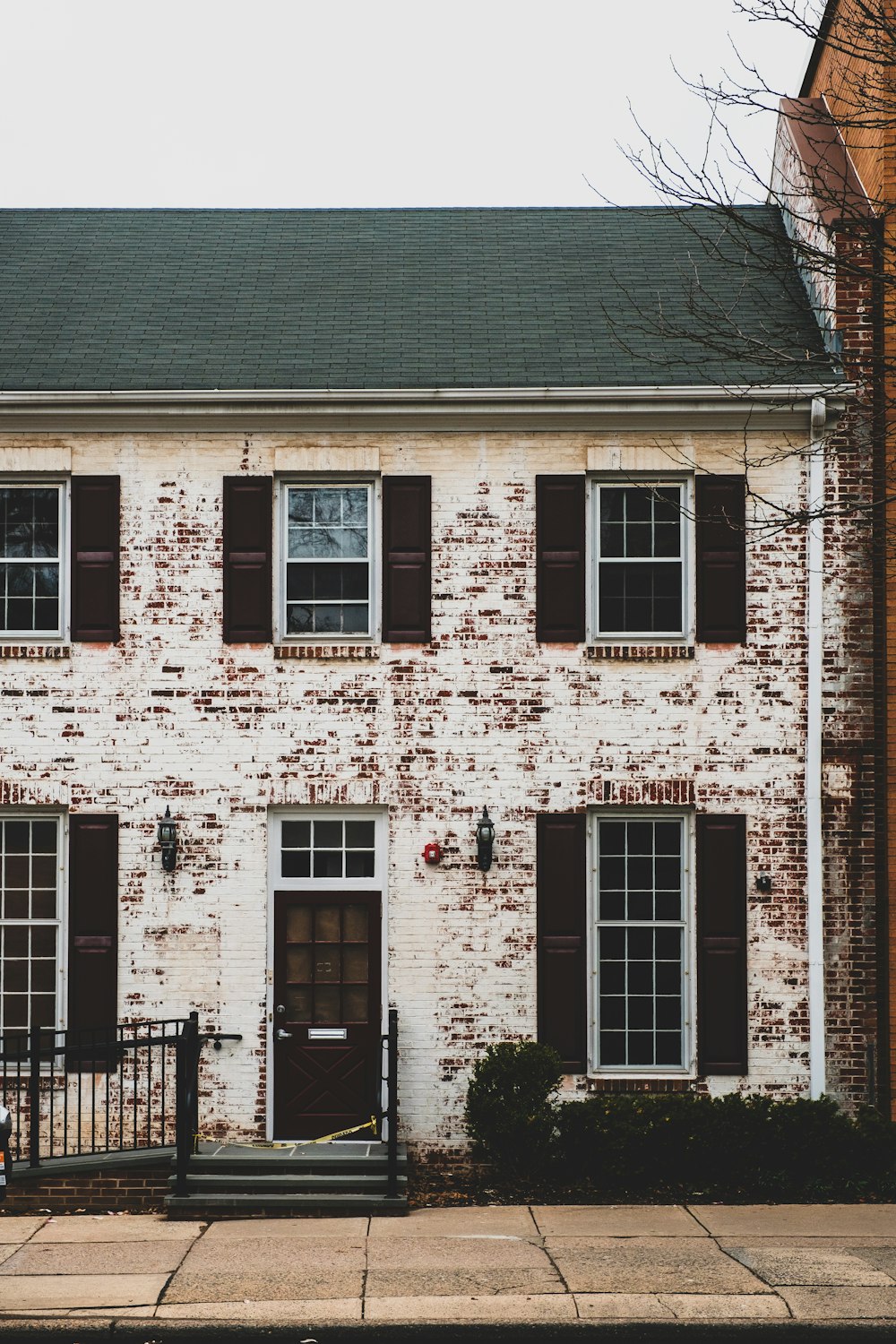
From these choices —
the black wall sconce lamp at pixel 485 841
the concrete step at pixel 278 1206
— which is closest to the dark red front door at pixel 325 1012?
the black wall sconce lamp at pixel 485 841

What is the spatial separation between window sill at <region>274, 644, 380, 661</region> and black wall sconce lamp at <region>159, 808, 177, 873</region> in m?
1.77

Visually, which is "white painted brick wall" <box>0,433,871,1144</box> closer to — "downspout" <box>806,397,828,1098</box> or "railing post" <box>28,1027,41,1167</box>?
Answer: "downspout" <box>806,397,828,1098</box>

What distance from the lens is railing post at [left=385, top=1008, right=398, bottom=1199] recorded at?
35.3ft

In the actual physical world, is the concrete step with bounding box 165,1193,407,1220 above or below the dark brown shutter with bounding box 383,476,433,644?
below

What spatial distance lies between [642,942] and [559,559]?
3.51m

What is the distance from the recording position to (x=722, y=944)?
12047mm

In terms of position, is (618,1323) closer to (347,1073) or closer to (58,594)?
(347,1073)

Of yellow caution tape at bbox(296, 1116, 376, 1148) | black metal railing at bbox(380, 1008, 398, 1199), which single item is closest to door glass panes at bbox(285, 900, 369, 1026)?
black metal railing at bbox(380, 1008, 398, 1199)

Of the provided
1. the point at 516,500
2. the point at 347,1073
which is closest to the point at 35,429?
the point at 516,500

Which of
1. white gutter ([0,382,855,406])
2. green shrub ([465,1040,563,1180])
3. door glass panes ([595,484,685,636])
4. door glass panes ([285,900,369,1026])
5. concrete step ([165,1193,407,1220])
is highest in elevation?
white gutter ([0,382,855,406])

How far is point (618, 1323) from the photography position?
306 inches

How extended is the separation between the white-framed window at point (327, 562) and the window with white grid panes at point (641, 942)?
2.98m

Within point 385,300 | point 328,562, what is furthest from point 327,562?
point 385,300

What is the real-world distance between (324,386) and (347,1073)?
20.1 ft
